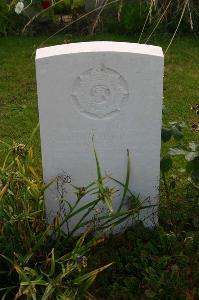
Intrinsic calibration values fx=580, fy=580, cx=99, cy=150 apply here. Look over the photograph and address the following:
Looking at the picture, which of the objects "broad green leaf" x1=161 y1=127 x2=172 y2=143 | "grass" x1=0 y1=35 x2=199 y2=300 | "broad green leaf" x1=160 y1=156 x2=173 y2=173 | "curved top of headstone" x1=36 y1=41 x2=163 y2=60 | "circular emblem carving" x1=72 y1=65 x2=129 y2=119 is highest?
"curved top of headstone" x1=36 y1=41 x2=163 y2=60

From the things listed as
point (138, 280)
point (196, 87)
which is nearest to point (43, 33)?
point (196, 87)

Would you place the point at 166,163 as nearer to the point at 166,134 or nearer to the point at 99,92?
the point at 166,134

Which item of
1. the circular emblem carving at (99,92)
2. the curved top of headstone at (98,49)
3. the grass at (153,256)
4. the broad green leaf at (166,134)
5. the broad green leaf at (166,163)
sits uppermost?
the curved top of headstone at (98,49)

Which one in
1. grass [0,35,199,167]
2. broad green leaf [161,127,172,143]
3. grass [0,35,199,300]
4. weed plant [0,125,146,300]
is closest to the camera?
weed plant [0,125,146,300]

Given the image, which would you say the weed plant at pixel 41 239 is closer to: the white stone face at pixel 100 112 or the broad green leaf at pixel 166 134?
the white stone face at pixel 100 112

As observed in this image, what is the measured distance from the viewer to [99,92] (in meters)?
2.78

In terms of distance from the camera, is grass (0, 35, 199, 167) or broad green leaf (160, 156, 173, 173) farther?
grass (0, 35, 199, 167)

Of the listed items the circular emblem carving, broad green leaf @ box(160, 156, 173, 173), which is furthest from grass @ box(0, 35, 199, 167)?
the circular emblem carving

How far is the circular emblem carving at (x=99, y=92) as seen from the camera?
2.73 m

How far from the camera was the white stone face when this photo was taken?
8.80 feet

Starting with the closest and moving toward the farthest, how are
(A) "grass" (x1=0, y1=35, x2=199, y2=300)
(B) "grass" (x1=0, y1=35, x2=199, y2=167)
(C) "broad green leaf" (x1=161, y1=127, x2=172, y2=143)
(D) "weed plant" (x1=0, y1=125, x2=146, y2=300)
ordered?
(D) "weed plant" (x1=0, y1=125, x2=146, y2=300)
(A) "grass" (x1=0, y1=35, x2=199, y2=300)
(C) "broad green leaf" (x1=161, y1=127, x2=172, y2=143)
(B) "grass" (x1=0, y1=35, x2=199, y2=167)

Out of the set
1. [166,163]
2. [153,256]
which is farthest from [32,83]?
[153,256]

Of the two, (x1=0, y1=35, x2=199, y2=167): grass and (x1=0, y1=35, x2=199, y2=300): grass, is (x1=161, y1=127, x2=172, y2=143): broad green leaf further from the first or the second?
(x1=0, y1=35, x2=199, y2=167): grass

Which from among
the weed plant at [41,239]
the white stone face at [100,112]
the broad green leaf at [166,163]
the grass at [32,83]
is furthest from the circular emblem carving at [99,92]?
the grass at [32,83]
